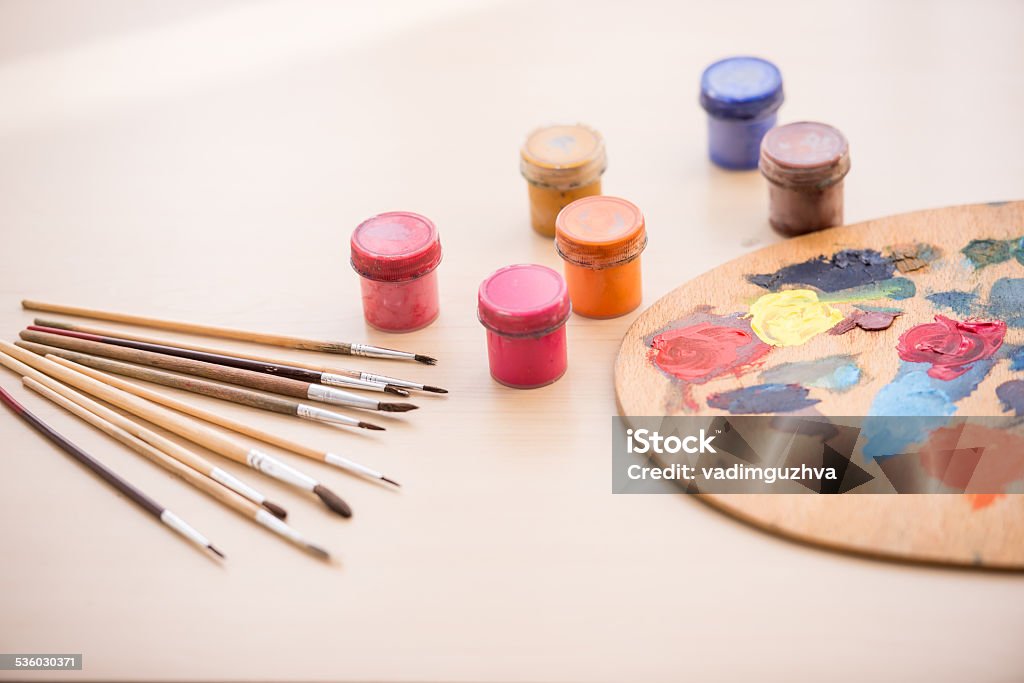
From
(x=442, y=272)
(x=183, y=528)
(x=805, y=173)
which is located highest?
(x=805, y=173)

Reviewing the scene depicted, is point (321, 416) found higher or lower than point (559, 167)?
lower

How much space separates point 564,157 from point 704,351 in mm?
344

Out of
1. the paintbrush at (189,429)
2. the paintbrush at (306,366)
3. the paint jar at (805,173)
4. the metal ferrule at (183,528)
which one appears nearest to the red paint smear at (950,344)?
the paint jar at (805,173)

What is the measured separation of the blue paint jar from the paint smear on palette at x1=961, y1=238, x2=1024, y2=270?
34 cm

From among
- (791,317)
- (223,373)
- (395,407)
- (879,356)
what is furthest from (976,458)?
(223,373)

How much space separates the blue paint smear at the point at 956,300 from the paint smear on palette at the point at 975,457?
18cm

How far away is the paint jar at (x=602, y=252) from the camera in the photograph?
1419 millimetres

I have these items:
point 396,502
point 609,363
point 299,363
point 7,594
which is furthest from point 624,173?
point 7,594

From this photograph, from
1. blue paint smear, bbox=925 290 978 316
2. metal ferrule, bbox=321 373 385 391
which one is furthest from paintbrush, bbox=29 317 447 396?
blue paint smear, bbox=925 290 978 316

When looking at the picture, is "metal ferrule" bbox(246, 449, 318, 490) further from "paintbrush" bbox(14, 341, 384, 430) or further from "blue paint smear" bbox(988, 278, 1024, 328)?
"blue paint smear" bbox(988, 278, 1024, 328)

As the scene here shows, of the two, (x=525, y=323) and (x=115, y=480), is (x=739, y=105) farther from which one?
(x=115, y=480)

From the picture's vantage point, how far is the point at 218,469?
126cm

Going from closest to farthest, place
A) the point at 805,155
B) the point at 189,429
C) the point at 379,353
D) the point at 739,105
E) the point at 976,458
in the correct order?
the point at 976,458
the point at 189,429
the point at 379,353
the point at 805,155
the point at 739,105

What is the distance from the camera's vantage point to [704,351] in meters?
1.36
